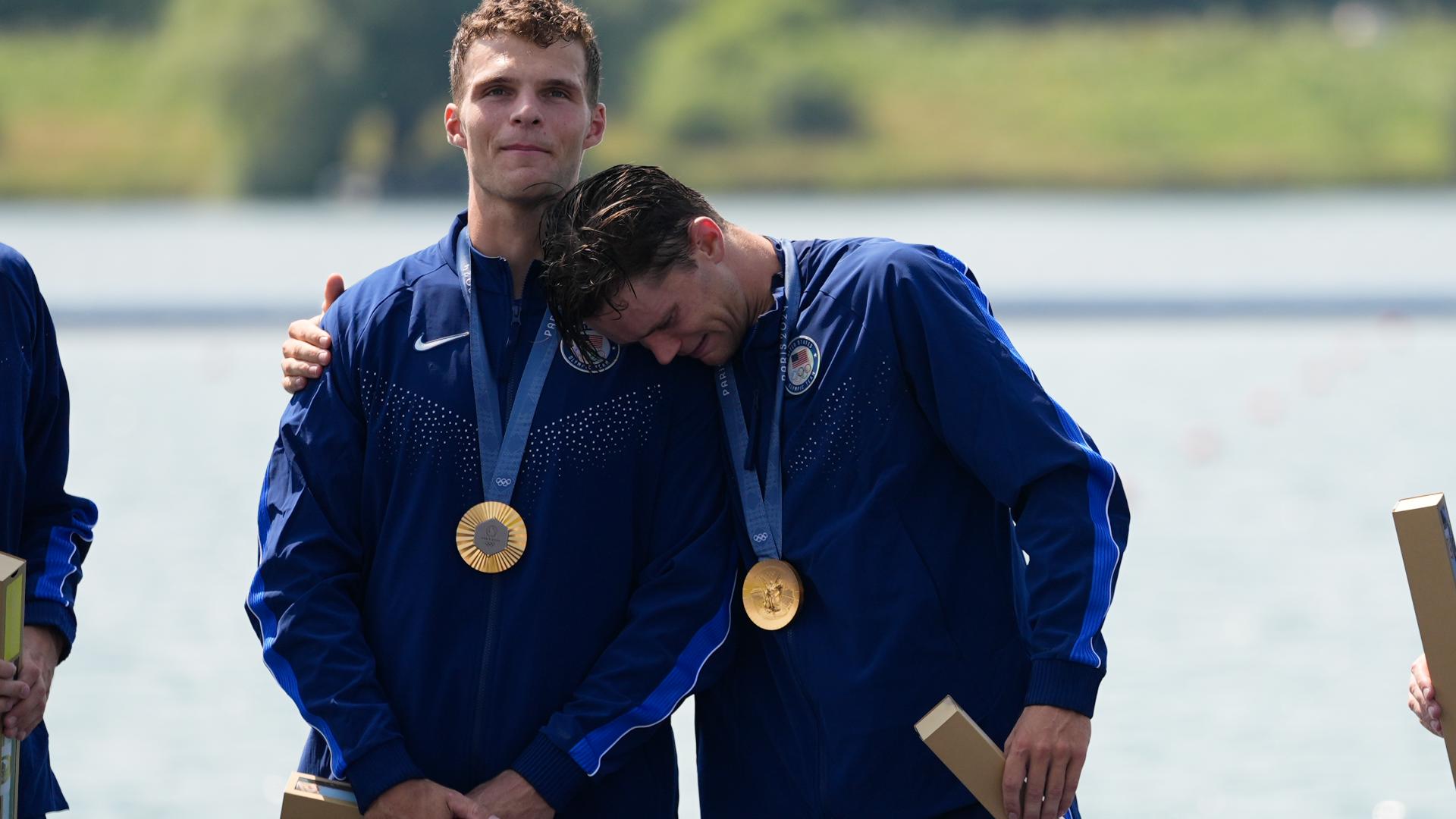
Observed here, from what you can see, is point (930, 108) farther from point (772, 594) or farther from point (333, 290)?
point (772, 594)

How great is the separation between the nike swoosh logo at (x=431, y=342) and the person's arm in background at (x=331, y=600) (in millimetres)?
92

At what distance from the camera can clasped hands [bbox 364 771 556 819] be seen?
7.35 feet

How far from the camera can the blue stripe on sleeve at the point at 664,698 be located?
2.28 meters

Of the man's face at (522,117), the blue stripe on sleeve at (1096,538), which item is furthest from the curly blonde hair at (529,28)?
the blue stripe on sleeve at (1096,538)

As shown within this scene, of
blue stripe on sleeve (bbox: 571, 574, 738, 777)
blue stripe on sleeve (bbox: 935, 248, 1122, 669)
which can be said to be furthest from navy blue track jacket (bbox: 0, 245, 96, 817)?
blue stripe on sleeve (bbox: 935, 248, 1122, 669)

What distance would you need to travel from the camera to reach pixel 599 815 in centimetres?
238

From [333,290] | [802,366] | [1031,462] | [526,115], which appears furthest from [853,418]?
[333,290]

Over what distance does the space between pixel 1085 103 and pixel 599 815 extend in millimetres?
33588

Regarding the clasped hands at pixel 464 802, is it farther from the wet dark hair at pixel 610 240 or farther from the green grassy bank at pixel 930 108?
the green grassy bank at pixel 930 108

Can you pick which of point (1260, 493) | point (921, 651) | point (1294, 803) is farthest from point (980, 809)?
point (1260, 493)

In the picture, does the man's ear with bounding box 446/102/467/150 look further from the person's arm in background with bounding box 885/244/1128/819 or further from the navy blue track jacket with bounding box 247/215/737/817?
the person's arm in background with bounding box 885/244/1128/819

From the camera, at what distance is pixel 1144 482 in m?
9.11

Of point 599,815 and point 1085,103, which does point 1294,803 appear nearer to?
point 599,815

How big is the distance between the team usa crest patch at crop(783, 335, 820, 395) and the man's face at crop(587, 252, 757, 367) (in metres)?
0.08
